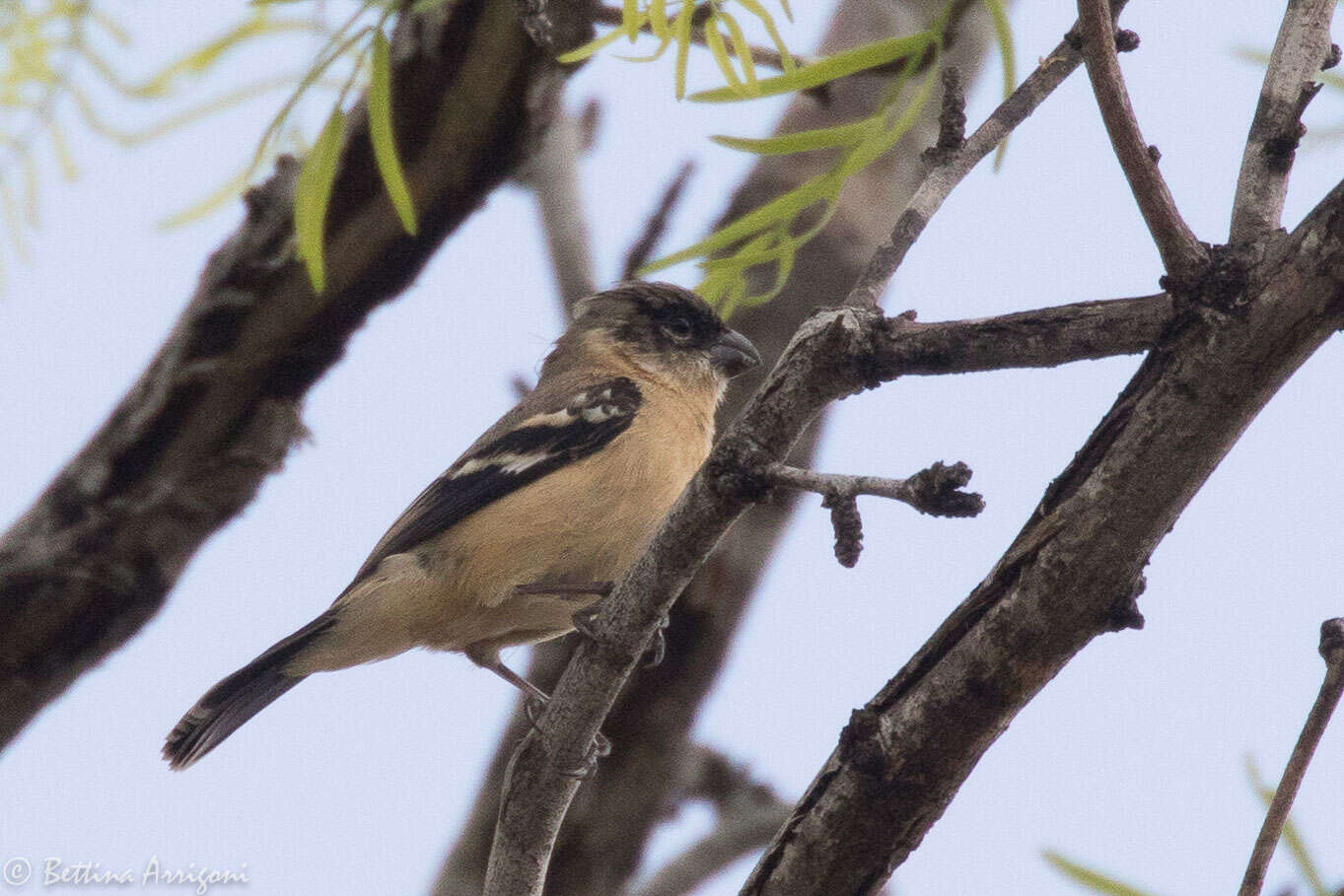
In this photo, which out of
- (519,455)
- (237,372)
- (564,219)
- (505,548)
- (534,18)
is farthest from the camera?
(564,219)

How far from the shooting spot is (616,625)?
12.8 feet

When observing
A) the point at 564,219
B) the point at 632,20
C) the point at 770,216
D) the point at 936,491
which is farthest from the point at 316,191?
the point at 564,219

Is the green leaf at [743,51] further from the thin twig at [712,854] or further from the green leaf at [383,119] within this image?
the thin twig at [712,854]

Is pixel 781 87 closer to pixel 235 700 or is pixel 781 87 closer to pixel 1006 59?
pixel 1006 59

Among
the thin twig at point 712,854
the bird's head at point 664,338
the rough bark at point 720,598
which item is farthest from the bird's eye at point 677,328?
the thin twig at point 712,854

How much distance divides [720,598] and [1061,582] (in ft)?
18.0

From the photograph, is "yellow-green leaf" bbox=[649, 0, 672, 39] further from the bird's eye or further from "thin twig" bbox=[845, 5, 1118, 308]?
the bird's eye

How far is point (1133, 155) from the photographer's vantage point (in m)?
2.95

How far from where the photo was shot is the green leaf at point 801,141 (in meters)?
3.92

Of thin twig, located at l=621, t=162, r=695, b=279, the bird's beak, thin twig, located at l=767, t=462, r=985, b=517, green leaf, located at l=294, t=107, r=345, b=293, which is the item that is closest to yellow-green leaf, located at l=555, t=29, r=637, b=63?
green leaf, located at l=294, t=107, r=345, b=293

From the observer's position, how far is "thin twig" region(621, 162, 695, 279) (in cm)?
704

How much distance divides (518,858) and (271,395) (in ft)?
10.9

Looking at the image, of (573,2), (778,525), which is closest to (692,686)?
(778,525)

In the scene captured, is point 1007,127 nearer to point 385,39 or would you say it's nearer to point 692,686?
point 385,39
